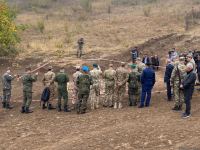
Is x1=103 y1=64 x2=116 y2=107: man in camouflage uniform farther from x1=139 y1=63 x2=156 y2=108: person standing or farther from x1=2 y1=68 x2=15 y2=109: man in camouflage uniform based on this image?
x1=2 y1=68 x2=15 y2=109: man in camouflage uniform

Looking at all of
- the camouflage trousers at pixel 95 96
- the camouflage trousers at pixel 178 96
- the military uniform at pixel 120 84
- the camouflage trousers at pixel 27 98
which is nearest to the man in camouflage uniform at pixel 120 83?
the military uniform at pixel 120 84

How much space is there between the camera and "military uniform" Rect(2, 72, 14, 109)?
49.3 ft

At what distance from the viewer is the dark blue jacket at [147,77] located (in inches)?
531

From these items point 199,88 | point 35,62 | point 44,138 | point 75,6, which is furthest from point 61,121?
point 75,6

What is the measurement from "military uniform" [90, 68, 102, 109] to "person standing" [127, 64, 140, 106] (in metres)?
0.97

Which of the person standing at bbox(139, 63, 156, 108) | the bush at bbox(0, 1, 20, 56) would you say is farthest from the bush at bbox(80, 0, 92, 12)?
the person standing at bbox(139, 63, 156, 108)

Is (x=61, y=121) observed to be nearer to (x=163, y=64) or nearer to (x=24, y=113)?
(x=24, y=113)

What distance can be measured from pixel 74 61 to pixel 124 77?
9.49 metres

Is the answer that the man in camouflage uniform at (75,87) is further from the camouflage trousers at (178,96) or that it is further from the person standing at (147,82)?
the camouflage trousers at (178,96)

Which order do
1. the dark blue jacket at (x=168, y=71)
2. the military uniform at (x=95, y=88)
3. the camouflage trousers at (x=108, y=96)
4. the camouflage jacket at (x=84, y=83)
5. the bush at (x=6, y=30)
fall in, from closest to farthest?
the camouflage jacket at (x=84, y=83)
the dark blue jacket at (x=168, y=71)
the military uniform at (x=95, y=88)
the camouflage trousers at (x=108, y=96)
the bush at (x=6, y=30)

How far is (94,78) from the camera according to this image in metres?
14.2

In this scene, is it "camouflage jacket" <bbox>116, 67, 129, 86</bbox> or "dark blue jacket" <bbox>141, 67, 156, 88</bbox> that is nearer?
"dark blue jacket" <bbox>141, 67, 156, 88</bbox>

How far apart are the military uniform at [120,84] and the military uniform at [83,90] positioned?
2.85ft

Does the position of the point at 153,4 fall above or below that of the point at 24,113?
above
